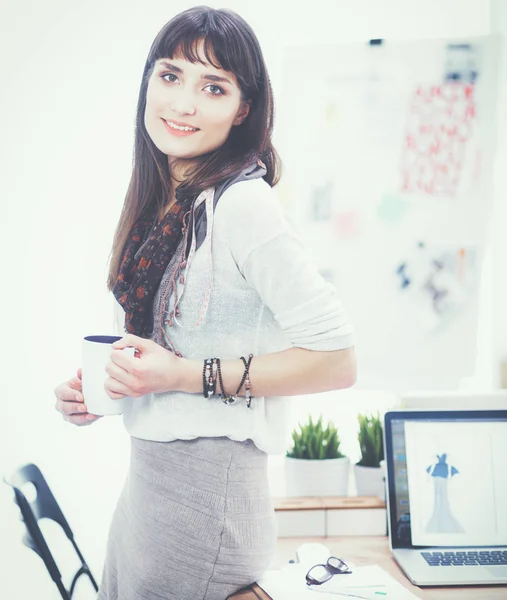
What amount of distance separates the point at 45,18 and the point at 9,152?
37 centimetres

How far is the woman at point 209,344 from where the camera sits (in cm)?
94

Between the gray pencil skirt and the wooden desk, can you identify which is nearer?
the gray pencil skirt

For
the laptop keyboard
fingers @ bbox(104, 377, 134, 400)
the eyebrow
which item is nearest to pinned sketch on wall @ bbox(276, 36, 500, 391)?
the laptop keyboard

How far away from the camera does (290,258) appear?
36.6 inches

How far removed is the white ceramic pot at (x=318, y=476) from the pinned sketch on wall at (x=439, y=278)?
22.2 inches

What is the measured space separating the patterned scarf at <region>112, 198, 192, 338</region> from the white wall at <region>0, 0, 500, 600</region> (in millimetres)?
742

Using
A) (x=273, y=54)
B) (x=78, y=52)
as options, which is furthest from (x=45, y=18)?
(x=273, y=54)

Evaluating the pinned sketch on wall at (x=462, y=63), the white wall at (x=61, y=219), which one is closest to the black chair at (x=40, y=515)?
the white wall at (x=61, y=219)

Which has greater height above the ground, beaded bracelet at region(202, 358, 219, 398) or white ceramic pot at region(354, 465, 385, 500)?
beaded bracelet at region(202, 358, 219, 398)

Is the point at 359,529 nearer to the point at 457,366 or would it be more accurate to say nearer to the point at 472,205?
the point at 457,366

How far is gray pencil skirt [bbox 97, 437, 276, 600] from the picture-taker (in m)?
0.98

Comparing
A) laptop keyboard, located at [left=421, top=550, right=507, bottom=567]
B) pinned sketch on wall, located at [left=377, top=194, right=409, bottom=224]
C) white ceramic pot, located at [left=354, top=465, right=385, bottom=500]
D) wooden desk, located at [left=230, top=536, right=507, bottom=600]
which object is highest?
pinned sketch on wall, located at [left=377, top=194, right=409, bottom=224]

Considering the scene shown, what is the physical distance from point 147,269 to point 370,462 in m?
0.93

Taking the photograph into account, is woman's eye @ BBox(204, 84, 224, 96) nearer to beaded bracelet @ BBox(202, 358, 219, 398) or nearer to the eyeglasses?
beaded bracelet @ BBox(202, 358, 219, 398)
